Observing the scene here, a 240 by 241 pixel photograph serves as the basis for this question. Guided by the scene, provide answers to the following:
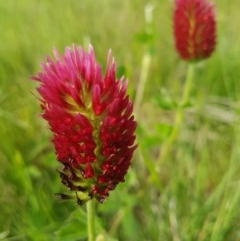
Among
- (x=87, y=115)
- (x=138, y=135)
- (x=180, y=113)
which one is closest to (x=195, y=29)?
(x=180, y=113)

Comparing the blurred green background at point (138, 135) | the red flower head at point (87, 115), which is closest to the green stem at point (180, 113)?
the blurred green background at point (138, 135)

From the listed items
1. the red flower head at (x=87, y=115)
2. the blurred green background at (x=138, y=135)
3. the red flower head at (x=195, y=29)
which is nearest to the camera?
the red flower head at (x=87, y=115)

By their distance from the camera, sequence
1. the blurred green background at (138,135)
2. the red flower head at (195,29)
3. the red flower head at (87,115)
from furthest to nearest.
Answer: the red flower head at (195,29)
the blurred green background at (138,135)
the red flower head at (87,115)

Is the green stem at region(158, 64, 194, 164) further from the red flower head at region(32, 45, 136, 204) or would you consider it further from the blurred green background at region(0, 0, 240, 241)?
the red flower head at region(32, 45, 136, 204)

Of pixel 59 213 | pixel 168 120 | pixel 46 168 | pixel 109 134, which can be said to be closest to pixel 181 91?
pixel 168 120

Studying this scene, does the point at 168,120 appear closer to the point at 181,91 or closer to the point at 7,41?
the point at 181,91

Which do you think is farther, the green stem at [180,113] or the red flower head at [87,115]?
the green stem at [180,113]

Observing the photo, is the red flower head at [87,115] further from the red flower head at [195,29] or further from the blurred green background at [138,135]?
the red flower head at [195,29]
